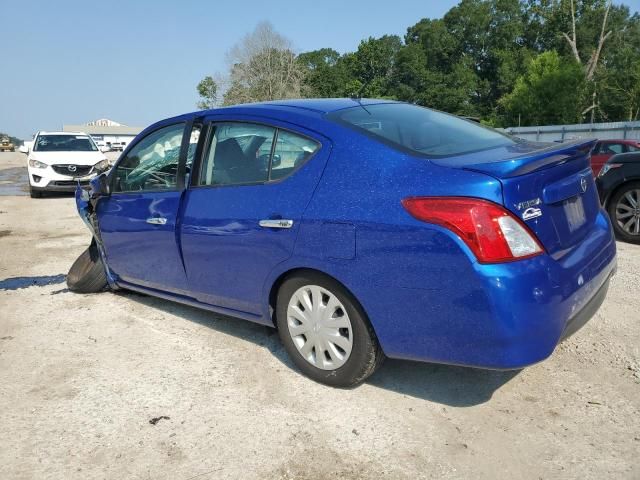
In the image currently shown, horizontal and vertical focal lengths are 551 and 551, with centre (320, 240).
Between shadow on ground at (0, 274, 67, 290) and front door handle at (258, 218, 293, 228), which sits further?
shadow on ground at (0, 274, 67, 290)

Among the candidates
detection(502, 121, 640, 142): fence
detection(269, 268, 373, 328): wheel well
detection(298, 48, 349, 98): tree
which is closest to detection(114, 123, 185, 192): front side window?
detection(269, 268, 373, 328): wheel well

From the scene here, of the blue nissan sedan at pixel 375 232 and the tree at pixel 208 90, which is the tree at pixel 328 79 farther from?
the blue nissan sedan at pixel 375 232

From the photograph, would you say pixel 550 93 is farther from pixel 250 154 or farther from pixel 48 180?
pixel 250 154

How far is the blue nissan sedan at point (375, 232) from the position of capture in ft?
8.13

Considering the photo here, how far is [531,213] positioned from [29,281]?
202 inches

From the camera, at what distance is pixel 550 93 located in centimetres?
4188

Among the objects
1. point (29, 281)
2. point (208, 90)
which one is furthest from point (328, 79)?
point (29, 281)

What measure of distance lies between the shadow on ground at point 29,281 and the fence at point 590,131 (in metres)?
19.8

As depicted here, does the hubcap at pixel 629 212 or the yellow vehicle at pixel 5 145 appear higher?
the yellow vehicle at pixel 5 145

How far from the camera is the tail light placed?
2439mm

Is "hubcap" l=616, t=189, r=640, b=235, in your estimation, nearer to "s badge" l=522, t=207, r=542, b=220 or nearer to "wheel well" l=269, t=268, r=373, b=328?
"s badge" l=522, t=207, r=542, b=220

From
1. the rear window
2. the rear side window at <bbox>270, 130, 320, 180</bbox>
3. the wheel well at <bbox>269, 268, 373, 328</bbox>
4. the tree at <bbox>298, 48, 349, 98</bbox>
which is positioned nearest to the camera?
the wheel well at <bbox>269, 268, 373, 328</bbox>

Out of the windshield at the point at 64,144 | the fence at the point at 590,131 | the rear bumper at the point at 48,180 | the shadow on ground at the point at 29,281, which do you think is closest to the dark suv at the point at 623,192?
the shadow on ground at the point at 29,281

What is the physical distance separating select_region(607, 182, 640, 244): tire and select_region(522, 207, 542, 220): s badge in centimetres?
503
